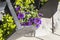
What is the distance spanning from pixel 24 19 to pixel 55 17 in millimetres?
663

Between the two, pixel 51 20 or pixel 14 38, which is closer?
pixel 14 38

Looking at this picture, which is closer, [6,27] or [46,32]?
[6,27]

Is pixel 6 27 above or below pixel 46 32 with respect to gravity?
above

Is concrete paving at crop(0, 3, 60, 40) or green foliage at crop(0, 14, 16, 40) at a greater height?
green foliage at crop(0, 14, 16, 40)

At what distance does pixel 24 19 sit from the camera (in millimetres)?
2803

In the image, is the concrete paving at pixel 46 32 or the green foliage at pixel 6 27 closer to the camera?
the green foliage at pixel 6 27

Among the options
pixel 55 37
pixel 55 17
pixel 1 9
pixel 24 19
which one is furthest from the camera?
pixel 55 17

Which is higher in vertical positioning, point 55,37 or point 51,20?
point 51,20

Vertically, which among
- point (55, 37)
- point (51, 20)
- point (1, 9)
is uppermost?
point (1, 9)

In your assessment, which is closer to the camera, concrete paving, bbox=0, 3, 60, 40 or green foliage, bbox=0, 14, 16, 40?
green foliage, bbox=0, 14, 16, 40

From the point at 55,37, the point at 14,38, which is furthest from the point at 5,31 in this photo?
the point at 55,37

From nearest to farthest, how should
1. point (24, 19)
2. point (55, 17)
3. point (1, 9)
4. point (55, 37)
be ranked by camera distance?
1. point (1, 9)
2. point (24, 19)
3. point (55, 37)
4. point (55, 17)

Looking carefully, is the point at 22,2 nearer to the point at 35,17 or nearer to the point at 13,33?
the point at 35,17

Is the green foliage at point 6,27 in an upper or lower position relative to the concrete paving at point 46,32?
upper
